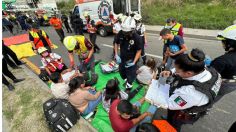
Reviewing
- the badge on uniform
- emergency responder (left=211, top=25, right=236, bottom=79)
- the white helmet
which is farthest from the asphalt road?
the white helmet

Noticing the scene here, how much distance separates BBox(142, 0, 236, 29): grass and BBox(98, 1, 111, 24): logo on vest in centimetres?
399

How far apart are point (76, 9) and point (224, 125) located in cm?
1226

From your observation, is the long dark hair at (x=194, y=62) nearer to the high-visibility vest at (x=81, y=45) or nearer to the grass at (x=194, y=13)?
the high-visibility vest at (x=81, y=45)

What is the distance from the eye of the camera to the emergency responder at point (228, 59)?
2230mm

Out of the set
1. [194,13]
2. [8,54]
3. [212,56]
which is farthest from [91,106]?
[194,13]

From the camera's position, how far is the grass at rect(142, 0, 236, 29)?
10.1 metres

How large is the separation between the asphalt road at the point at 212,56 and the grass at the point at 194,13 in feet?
7.45

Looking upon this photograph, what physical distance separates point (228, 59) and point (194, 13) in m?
11.3

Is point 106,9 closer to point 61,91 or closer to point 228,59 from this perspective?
point 61,91

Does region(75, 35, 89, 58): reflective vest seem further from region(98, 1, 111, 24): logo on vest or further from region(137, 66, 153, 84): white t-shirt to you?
region(98, 1, 111, 24): logo on vest

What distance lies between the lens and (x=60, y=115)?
10.6ft

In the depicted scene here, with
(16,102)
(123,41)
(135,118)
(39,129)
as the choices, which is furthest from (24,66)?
(135,118)

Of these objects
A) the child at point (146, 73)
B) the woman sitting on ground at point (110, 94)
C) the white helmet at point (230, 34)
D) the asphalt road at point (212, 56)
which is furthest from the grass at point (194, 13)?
the woman sitting on ground at point (110, 94)

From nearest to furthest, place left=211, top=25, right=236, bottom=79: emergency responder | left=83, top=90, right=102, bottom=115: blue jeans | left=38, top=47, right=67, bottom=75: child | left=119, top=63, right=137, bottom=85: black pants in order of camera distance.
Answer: left=211, top=25, right=236, bottom=79: emergency responder < left=83, top=90, right=102, bottom=115: blue jeans < left=119, top=63, right=137, bottom=85: black pants < left=38, top=47, right=67, bottom=75: child
